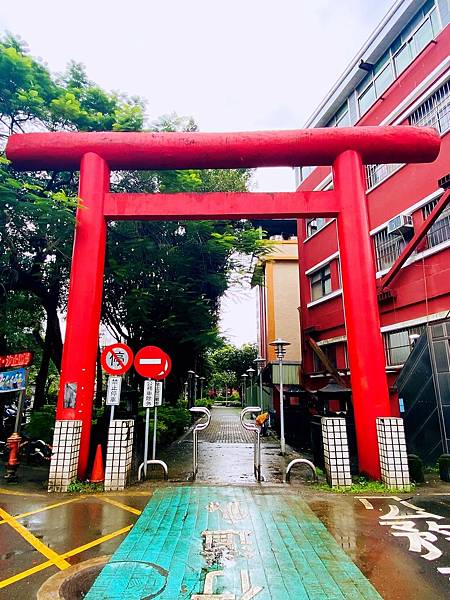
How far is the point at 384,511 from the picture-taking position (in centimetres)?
557

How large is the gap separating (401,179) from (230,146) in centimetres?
631

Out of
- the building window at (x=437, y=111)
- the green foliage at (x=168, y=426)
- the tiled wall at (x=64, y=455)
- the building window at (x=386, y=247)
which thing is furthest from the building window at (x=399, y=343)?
the tiled wall at (x=64, y=455)

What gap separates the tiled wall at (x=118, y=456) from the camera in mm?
6727

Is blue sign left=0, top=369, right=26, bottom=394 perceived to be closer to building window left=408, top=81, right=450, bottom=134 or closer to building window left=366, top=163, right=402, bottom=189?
building window left=366, top=163, right=402, bottom=189

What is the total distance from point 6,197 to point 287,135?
19.6 feet

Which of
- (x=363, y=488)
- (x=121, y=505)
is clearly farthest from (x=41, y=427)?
(x=363, y=488)

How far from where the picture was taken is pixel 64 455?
677 cm

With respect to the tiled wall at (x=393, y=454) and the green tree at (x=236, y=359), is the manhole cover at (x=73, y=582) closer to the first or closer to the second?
the tiled wall at (x=393, y=454)

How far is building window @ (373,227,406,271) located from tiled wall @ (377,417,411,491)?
6.44 m

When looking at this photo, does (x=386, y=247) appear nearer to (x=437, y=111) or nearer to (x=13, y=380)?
(x=437, y=111)

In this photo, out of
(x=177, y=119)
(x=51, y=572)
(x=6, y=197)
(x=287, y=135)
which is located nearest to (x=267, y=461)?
(x=51, y=572)

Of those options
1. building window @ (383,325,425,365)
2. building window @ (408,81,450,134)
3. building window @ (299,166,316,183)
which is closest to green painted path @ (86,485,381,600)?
building window @ (383,325,425,365)

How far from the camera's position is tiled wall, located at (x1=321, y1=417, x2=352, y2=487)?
6.84 m

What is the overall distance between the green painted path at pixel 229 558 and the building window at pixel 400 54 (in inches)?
511
